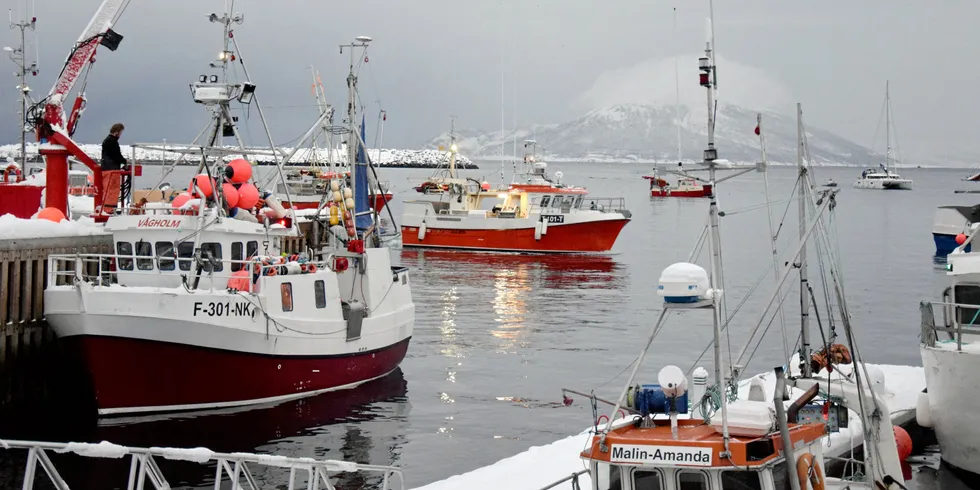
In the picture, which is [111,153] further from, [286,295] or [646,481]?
[646,481]

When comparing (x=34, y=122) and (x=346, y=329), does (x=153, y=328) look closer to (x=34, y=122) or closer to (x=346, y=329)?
(x=346, y=329)

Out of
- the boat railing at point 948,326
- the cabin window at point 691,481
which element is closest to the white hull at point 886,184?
the boat railing at point 948,326

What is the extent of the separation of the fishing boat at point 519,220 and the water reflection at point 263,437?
3824cm

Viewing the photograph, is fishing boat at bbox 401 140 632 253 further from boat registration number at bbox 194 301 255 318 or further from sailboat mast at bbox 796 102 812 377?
sailboat mast at bbox 796 102 812 377

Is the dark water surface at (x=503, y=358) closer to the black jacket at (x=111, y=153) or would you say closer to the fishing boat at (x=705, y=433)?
the fishing boat at (x=705, y=433)

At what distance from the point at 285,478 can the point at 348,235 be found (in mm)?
8502

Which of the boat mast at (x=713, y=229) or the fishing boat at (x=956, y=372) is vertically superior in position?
the boat mast at (x=713, y=229)

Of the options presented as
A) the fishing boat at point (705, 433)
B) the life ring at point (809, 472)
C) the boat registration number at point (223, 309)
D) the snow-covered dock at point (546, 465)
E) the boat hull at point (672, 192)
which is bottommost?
the snow-covered dock at point (546, 465)

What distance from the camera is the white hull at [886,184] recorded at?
184m

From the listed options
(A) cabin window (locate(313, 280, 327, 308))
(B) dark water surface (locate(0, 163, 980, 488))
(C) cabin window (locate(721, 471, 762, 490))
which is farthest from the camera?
(A) cabin window (locate(313, 280, 327, 308))

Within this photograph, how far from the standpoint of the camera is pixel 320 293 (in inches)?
905

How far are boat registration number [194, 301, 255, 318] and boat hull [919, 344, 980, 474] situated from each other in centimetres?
1239

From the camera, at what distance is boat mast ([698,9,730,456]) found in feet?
37.4

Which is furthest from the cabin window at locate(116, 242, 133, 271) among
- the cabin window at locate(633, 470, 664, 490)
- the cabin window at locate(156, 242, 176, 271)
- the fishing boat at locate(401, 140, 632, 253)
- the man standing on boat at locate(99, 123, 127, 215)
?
the fishing boat at locate(401, 140, 632, 253)
